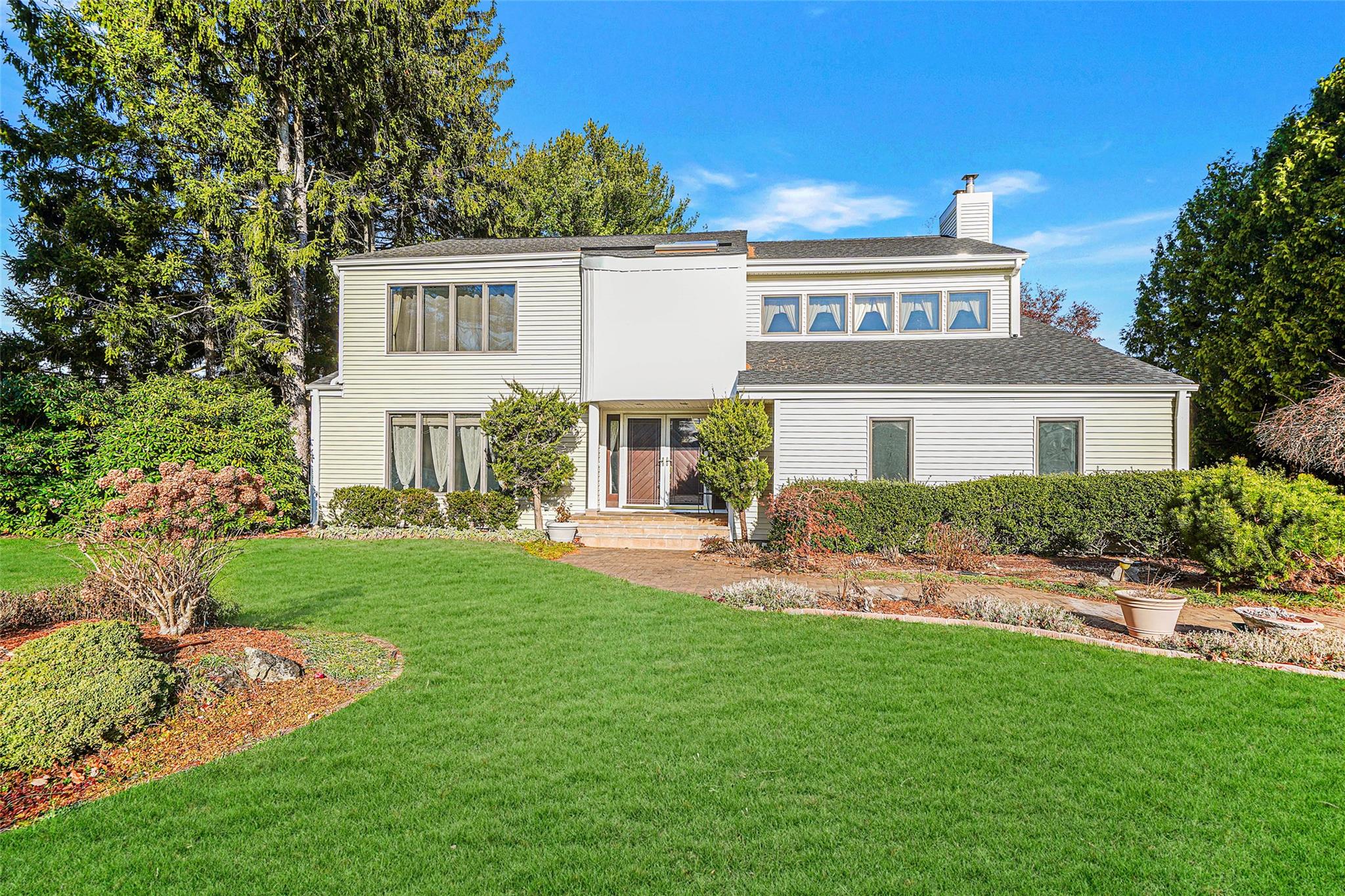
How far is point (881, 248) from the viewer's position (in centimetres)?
1544

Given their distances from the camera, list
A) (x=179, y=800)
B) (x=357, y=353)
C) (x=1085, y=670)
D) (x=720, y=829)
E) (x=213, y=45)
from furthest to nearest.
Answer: (x=213, y=45) → (x=357, y=353) → (x=1085, y=670) → (x=179, y=800) → (x=720, y=829)

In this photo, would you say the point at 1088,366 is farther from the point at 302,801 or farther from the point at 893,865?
the point at 302,801

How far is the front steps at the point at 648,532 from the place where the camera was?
40.0ft

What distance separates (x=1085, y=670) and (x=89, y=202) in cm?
2289

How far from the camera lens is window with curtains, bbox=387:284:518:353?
13.8m

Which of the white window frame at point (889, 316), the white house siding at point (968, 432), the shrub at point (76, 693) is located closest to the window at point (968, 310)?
the white window frame at point (889, 316)

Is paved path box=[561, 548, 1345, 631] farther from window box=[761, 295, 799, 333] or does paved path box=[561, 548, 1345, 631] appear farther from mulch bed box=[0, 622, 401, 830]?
window box=[761, 295, 799, 333]

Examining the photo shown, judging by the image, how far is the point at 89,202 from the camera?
50.4 feet

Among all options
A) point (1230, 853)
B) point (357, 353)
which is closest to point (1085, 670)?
point (1230, 853)

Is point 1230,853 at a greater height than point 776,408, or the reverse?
point 776,408

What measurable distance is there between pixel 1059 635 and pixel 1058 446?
6.93 meters

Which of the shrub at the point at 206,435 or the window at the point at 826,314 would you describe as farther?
the window at the point at 826,314

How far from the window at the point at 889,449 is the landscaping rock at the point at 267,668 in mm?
10086

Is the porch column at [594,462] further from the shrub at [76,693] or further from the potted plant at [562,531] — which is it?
the shrub at [76,693]
